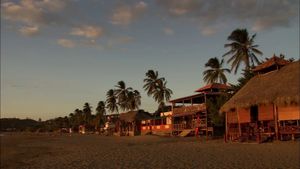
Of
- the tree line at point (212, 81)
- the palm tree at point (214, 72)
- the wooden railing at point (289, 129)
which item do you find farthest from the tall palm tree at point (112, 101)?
the wooden railing at point (289, 129)

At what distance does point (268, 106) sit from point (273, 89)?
48.5 inches

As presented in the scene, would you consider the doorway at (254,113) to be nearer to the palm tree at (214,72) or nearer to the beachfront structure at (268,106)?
the beachfront structure at (268,106)

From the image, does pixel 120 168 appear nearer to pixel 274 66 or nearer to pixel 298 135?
pixel 298 135

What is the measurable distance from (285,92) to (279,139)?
11.3 feet

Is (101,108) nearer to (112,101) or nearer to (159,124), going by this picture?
(112,101)

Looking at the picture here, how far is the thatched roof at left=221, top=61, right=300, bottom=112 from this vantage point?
2153 cm

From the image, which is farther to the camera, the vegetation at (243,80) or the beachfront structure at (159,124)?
the beachfront structure at (159,124)

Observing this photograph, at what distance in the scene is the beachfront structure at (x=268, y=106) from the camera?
22.1 metres

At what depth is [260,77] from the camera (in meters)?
27.9

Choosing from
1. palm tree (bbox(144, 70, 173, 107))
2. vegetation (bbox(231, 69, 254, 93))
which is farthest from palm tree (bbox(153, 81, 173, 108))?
vegetation (bbox(231, 69, 254, 93))

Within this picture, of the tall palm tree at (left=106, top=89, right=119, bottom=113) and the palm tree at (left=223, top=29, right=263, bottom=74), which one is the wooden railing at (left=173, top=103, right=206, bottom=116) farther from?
the tall palm tree at (left=106, top=89, right=119, bottom=113)

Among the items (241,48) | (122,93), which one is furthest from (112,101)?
(241,48)

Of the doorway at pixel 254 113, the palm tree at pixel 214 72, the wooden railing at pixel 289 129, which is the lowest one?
the wooden railing at pixel 289 129

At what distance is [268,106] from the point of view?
23891 millimetres
